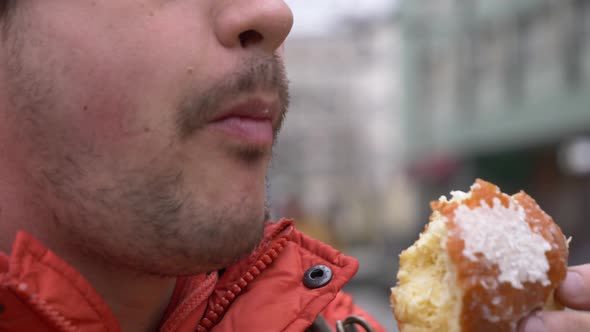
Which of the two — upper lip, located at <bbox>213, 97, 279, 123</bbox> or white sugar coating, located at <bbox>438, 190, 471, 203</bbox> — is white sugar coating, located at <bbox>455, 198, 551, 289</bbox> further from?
upper lip, located at <bbox>213, 97, 279, 123</bbox>

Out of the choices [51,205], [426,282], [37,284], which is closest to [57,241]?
[51,205]

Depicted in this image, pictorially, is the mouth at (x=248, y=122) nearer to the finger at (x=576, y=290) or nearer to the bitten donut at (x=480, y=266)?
the bitten donut at (x=480, y=266)

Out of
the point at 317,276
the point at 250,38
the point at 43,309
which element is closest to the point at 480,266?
the point at 317,276

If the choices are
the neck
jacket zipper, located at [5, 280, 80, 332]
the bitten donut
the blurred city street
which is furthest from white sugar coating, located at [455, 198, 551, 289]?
the blurred city street

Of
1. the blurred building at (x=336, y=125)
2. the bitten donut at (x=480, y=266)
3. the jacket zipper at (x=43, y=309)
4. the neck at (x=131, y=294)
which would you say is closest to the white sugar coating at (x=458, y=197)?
the bitten donut at (x=480, y=266)

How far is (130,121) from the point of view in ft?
4.89

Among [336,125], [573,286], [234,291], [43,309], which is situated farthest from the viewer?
[336,125]

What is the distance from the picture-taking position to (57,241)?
5.08 ft

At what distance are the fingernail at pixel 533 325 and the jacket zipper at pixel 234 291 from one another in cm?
68

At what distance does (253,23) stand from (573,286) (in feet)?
3.11

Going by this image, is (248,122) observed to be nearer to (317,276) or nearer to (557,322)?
(317,276)

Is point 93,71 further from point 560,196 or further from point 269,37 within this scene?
point 560,196

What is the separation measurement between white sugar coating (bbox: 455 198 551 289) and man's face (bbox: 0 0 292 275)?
0.53 m

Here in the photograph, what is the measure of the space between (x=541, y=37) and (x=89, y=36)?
56.5 feet
